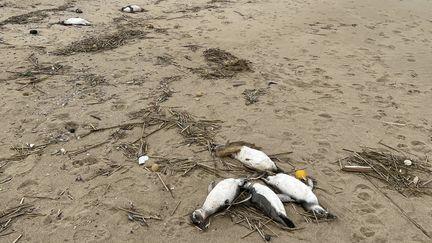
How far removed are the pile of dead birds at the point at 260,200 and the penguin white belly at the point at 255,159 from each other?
7cm

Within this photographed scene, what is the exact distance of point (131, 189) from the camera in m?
3.37

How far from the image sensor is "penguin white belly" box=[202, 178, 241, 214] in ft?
10.1

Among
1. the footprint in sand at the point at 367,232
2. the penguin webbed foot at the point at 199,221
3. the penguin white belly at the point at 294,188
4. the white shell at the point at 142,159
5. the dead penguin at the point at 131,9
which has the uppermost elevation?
the penguin white belly at the point at 294,188

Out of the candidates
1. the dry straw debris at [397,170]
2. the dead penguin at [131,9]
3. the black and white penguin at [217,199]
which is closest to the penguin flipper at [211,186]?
the black and white penguin at [217,199]

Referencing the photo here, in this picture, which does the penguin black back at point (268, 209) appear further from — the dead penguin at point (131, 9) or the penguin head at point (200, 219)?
the dead penguin at point (131, 9)

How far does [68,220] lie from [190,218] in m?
0.90

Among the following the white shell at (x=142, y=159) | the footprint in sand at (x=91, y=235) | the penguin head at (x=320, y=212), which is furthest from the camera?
the white shell at (x=142, y=159)

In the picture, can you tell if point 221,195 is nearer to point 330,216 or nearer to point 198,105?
point 330,216

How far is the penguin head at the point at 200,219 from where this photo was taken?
302 cm

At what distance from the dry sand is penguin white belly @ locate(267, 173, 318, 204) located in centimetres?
18

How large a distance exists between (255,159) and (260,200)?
1.73 feet

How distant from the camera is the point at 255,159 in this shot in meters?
3.58

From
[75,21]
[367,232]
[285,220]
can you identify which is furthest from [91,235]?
[75,21]

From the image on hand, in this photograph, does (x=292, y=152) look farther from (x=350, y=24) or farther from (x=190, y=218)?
(x=350, y=24)
